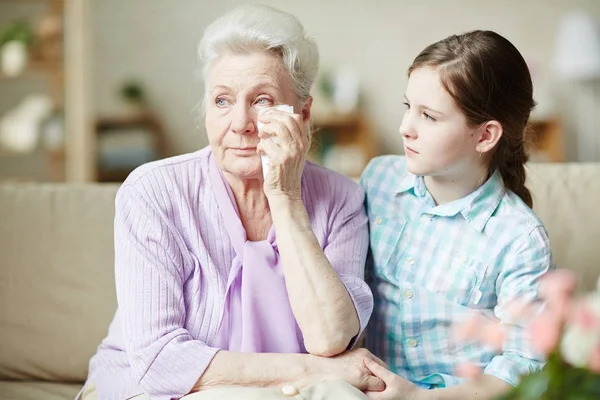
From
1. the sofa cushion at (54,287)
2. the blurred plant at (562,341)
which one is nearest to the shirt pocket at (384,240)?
the sofa cushion at (54,287)

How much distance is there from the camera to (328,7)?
223 inches

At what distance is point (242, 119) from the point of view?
5.46 feet

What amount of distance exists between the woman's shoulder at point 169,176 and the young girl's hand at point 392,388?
542 mm

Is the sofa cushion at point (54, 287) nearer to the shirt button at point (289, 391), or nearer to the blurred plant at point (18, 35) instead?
the shirt button at point (289, 391)

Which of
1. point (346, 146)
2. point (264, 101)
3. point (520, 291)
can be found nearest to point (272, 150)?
point (264, 101)

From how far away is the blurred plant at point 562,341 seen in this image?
28.3 inches

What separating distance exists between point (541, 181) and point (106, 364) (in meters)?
1.21

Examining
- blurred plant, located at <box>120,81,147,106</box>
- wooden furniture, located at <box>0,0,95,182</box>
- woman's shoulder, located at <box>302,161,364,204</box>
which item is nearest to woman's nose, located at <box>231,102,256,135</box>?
woman's shoulder, located at <box>302,161,364,204</box>

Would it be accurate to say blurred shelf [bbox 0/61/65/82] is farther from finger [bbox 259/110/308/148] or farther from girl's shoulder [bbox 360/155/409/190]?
finger [bbox 259/110/308/148]

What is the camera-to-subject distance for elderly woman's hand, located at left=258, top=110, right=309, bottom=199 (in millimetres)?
1644

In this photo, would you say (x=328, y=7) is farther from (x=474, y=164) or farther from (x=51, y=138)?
(x=474, y=164)

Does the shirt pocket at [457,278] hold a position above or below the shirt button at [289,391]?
above

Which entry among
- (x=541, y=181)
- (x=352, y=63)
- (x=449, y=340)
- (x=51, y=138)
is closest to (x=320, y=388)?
(x=449, y=340)

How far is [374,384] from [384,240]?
0.36 metres
